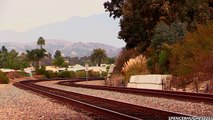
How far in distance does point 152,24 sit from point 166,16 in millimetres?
1798

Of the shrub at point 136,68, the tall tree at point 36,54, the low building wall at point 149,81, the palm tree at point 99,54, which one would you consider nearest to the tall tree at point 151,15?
the shrub at point 136,68

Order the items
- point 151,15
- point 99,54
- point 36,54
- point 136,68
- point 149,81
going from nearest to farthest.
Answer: point 149,81
point 136,68
point 151,15
point 36,54
point 99,54

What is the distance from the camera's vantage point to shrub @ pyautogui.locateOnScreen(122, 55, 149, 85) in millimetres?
41062

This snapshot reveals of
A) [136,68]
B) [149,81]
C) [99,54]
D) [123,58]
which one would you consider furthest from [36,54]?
[149,81]

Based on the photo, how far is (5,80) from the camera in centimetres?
6900

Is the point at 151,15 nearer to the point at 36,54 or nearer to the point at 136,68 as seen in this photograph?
the point at 136,68

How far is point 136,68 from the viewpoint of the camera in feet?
136

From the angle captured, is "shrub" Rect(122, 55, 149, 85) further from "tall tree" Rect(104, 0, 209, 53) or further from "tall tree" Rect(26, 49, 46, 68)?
"tall tree" Rect(26, 49, 46, 68)

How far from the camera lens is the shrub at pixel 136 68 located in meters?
41.1

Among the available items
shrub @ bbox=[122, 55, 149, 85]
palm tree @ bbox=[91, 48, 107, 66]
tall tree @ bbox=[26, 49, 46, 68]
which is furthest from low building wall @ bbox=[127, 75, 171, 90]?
palm tree @ bbox=[91, 48, 107, 66]

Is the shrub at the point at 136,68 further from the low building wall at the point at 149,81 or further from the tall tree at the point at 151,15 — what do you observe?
the tall tree at the point at 151,15

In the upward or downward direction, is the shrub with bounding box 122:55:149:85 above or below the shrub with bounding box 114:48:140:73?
below

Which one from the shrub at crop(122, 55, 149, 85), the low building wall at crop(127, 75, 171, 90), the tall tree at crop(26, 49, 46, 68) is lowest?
the low building wall at crop(127, 75, 171, 90)

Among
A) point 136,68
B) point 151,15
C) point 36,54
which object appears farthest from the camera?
point 36,54
